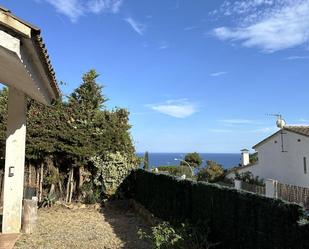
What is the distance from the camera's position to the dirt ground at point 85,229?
9727 mm

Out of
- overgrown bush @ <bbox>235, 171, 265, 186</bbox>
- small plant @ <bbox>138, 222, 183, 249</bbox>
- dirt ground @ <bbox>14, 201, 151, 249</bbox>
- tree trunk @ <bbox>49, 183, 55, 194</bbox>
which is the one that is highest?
overgrown bush @ <bbox>235, 171, 265, 186</bbox>

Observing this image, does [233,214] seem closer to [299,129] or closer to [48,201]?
[48,201]

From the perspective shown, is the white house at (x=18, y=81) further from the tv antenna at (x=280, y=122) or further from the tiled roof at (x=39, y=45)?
the tv antenna at (x=280, y=122)

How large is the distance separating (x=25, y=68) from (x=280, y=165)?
90.2 ft

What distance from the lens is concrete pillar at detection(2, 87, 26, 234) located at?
10500mm

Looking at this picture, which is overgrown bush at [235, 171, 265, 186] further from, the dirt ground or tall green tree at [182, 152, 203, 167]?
tall green tree at [182, 152, 203, 167]

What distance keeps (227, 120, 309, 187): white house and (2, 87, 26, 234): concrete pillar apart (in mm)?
20588

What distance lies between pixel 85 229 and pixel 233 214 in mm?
5748

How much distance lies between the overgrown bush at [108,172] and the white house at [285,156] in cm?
1451

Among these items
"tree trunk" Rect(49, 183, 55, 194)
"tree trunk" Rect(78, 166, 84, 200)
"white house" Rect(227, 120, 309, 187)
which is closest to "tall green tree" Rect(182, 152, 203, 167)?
"white house" Rect(227, 120, 309, 187)

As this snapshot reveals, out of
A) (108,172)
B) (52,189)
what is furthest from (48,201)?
(108,172)

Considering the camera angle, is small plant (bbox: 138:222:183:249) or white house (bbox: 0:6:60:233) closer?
white house (bbox: 0:6:60:233)

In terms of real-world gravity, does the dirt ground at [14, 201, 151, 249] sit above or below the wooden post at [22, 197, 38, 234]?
below

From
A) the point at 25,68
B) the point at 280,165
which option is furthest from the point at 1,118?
the point at 280,165
